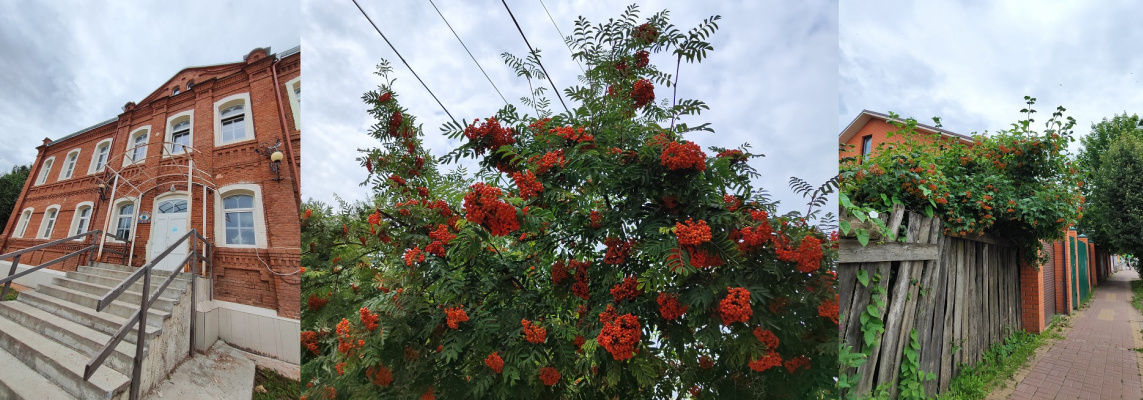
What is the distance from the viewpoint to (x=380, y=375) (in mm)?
1197

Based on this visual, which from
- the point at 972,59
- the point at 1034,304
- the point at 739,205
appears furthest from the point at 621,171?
the point at 1034,304

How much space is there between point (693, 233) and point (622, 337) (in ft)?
0.81

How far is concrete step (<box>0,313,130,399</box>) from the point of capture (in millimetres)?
651

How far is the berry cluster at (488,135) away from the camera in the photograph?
44.3 inches

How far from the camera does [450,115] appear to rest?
4.01 ft

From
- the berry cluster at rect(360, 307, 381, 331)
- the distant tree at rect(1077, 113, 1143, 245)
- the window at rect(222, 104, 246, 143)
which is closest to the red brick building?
the window at rect(222, 104, 246, 143)

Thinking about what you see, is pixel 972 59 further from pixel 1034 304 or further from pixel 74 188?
pixel 1034 304

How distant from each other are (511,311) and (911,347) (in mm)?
1438

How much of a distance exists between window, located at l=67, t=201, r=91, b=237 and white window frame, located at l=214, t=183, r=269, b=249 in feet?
0.65

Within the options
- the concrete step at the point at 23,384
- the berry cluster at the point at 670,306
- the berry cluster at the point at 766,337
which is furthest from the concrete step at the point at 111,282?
the berry cluster at the point at 766,337

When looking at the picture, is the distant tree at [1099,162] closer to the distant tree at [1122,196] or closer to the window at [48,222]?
the distant tree at [1122,196]

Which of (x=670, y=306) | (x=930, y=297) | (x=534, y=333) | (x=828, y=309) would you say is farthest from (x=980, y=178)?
(x=534, y=333)

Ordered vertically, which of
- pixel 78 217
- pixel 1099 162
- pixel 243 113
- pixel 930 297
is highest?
pixel 1099 162

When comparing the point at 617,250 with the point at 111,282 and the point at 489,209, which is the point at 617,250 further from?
the point at 111,282
